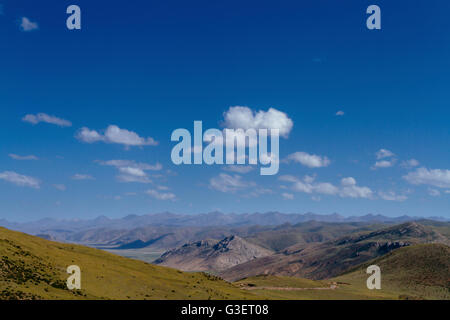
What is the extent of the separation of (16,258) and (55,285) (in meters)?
13.0

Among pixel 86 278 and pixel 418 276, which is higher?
pixel 86 278

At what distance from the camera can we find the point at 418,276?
6398 inches

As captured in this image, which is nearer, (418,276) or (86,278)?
(86,278)

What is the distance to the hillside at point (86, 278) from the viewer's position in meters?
64.2

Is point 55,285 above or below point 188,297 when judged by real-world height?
above

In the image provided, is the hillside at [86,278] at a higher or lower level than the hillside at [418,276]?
higher

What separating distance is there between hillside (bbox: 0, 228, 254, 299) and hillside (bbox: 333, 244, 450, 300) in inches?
3061

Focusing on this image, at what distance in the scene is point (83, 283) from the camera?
73.0m

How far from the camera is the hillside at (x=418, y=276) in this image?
139 meters

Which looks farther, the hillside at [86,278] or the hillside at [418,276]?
the hillside at [418,276]

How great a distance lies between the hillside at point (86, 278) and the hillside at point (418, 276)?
77.7 meters

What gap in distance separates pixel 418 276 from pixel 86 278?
14397cm
